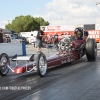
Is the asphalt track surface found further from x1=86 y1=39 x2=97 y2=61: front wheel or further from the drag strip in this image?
x1=86 y1=39 x2=97 y2=61: front wheel

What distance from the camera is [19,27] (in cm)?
9025

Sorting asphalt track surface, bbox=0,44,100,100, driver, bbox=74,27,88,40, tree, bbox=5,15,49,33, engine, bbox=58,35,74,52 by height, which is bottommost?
asphalt track surface, bbox=0,44,100,100

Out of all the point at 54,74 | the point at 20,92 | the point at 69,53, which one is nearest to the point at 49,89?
the point at 20,92

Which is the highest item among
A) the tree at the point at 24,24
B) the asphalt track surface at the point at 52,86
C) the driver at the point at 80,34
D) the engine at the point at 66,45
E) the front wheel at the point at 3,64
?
the tree at the point at 24,24

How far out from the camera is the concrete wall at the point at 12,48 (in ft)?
61.4

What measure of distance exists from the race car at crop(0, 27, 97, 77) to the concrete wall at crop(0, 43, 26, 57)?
217 inches

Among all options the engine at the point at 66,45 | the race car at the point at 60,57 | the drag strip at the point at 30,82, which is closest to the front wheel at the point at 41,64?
the race car at the point at 60,57

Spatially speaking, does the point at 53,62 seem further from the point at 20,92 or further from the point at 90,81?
the point at 20,92

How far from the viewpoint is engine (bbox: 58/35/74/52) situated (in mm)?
13022

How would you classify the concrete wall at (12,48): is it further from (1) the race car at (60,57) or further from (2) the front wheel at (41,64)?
(2) the front wheel at (41,64)

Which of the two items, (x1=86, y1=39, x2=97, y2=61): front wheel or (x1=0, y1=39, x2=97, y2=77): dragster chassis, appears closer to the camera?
(x1=0, y1=39, x2=97, y2=77): dragster chassis

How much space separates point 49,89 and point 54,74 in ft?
8.70

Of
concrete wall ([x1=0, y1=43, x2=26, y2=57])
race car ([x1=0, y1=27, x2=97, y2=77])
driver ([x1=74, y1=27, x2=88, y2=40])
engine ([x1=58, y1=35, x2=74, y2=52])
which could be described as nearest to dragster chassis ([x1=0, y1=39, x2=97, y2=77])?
race car ([x1=0, y1=27, x2=97, y2=77])

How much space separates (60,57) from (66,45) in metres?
1.66
